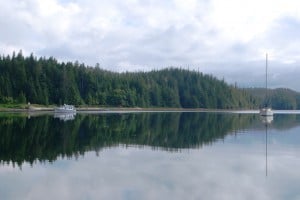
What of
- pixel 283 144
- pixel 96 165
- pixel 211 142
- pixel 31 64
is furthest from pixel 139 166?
pixel 31 64

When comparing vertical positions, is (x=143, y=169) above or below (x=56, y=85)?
below

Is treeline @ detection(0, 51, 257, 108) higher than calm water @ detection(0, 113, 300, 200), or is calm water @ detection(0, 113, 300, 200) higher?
treeline @ detection(0, 51, 257, 108)

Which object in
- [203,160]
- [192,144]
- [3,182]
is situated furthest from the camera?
[192,144]

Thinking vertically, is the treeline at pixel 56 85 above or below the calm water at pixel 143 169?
above

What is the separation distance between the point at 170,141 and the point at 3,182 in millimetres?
23199

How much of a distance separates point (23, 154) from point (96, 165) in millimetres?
6715

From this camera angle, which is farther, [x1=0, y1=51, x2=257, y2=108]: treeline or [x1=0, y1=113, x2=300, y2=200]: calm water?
[x1=0, y1=51, x2=257, y2=108]: treeline

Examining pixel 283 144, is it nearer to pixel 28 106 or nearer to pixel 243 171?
pixel 243 171

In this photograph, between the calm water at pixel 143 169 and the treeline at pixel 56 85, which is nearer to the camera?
the calm water at pixel 143 169

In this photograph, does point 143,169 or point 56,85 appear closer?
point 143,169

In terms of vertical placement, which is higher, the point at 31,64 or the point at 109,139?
the point at 31,64

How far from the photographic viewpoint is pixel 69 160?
27.9 meters

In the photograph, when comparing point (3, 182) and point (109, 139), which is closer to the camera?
point (3, 182)

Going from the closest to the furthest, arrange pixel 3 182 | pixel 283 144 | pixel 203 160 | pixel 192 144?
pixel 3 182 → pixel 203 160 → pixel 192 144 → pixel 283 144
